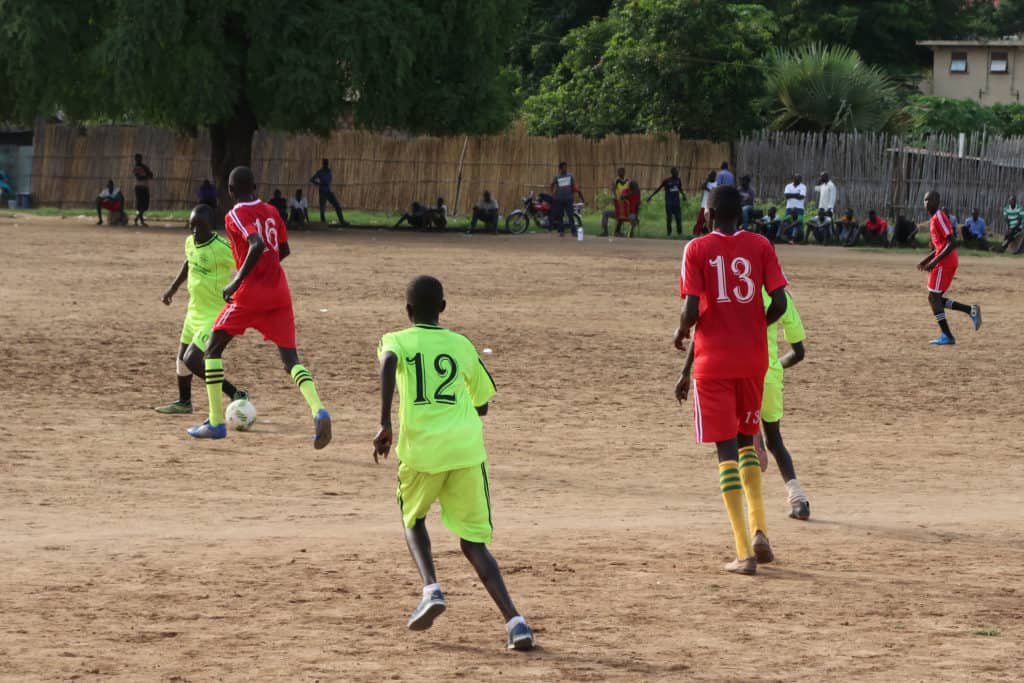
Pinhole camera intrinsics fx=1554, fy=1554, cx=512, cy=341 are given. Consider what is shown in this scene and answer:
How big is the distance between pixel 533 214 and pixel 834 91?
843cm

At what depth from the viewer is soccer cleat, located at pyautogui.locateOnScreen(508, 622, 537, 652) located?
20.0ft

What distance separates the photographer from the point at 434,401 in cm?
635

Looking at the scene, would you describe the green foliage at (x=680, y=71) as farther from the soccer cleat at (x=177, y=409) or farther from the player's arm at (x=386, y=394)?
the player's arm at (x=386, y=394)

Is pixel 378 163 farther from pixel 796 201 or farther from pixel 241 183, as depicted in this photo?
pixel 241 183

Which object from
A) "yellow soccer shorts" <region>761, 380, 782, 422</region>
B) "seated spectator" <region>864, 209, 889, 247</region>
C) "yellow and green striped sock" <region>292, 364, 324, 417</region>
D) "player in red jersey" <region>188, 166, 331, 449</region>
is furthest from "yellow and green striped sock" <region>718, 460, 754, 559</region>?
"seated spectator" <region>864, 209, 889, 247</region>

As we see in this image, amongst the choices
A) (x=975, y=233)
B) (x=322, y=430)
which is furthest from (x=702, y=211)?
(x=322, y=430)

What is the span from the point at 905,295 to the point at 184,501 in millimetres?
16233

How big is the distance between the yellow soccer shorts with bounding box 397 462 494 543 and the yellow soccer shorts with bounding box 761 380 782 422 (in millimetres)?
2726

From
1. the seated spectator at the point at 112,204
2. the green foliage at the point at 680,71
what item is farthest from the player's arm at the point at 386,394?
the green foliage at the point at 680,71

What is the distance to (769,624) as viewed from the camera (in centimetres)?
666

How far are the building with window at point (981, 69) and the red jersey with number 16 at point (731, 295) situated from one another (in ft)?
162

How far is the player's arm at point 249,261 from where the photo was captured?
10.5 metres

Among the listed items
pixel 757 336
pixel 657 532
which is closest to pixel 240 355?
pixel 657 532

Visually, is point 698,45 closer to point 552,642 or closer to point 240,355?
point 240,355
